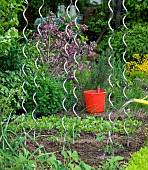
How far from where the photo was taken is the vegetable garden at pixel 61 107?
3.27 m

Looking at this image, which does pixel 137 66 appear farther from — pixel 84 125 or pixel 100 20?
pixel 84 125

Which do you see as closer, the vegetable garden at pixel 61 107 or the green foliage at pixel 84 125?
the vegetable garden at pixel 61 107

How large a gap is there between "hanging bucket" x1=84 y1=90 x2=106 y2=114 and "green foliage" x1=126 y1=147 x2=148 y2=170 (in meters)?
2.05

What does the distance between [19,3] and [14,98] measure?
4.54ft

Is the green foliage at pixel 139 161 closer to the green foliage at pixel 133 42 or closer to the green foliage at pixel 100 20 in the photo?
the green foliage at pixel 133 42

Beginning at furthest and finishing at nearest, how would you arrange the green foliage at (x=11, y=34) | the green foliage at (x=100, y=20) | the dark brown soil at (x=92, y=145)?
the green foliage at (x=100, y=20), the green foliage at (x=11, y=34), the dark brown soil at (x=92, y=145)

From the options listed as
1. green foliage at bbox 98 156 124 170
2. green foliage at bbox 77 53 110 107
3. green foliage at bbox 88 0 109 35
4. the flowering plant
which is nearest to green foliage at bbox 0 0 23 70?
green foliage at bbox 77 53 110 107

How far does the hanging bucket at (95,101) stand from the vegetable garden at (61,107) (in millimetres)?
94

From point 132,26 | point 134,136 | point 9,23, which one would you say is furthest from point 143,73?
point 134,136

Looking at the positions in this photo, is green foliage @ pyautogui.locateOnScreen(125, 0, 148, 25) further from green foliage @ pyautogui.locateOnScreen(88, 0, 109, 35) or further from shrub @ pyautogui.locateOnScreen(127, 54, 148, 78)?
shrub @ pyautogui.locateOnScreen(127, 54, 148, 78)

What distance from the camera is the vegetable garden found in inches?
129

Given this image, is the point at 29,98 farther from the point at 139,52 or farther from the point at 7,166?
the point at 139,52

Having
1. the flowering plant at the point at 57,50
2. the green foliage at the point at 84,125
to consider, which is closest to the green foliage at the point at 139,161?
the green foliage at the point at 84,125

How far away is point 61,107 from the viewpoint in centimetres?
590
